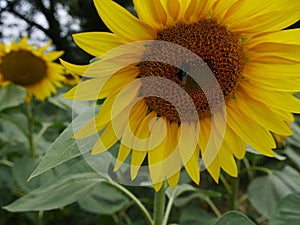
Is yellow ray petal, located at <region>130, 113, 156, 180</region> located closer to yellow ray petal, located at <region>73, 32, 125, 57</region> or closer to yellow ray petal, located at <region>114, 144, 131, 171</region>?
yellow ray petal, located at <region>114, 144, 131, 171</region>

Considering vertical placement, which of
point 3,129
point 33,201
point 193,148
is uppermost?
point 193,148

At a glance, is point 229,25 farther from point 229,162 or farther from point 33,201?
point 33,201

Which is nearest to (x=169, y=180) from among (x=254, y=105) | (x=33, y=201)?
(x=254, y=105)

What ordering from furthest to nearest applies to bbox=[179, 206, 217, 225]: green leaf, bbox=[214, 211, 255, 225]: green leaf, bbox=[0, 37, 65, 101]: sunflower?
bbox=[0, 37, 65, 101]: sunflower < bbox=[179, 206, 217, 225]: green leaf < bbox=[214, 211, 255, 225]: green leaf

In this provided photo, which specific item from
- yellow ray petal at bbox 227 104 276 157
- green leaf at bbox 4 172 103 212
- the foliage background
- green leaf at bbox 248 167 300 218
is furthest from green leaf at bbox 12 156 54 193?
yellow ray petal at bbox 227 104 276 157

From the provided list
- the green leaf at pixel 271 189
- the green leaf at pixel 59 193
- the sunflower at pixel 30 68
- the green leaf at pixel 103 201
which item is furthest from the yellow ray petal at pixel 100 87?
the sunflower at pixel 30 68

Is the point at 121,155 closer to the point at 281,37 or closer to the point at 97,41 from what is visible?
the point at 97,41
